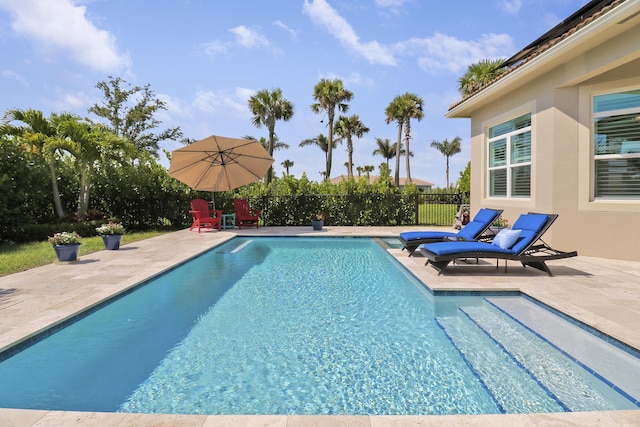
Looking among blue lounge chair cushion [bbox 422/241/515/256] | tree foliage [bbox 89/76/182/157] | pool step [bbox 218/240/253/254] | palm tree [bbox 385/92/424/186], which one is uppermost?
palm tree [bbox 385/92/424/186]

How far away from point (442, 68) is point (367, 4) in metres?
4.56

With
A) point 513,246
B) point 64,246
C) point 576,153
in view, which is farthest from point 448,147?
point 64,246

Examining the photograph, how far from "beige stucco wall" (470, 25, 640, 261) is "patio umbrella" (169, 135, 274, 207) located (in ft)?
27.6

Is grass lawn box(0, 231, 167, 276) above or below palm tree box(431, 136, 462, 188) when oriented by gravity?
below

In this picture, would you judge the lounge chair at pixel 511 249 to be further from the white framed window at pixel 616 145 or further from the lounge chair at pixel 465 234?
the white framed window at pixel 616 145

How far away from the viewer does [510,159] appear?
9.91 m

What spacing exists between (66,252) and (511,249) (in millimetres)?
8351

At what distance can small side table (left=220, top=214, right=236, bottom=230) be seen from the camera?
579 inches

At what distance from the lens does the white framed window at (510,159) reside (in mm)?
9234

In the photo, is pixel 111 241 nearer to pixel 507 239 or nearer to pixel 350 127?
pixel 507 239

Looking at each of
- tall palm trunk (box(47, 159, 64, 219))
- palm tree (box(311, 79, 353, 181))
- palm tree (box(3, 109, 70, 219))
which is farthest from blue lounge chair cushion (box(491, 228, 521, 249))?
palm tree (box(311, 79, 353, 181))

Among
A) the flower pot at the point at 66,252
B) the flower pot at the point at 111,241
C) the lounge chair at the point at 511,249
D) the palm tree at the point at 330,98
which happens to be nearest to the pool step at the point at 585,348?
the lounge chair at the point at 511,249

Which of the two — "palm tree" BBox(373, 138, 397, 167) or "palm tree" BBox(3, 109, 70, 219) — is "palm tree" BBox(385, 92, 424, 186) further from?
"palm tree" BBox(3, 109, 70, 219)

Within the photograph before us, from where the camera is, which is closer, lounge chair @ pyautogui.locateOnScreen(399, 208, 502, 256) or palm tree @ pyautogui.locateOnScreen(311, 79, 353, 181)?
lounge chair @ pyautogui.locateOnScreen(399, 208, 502, 256)
